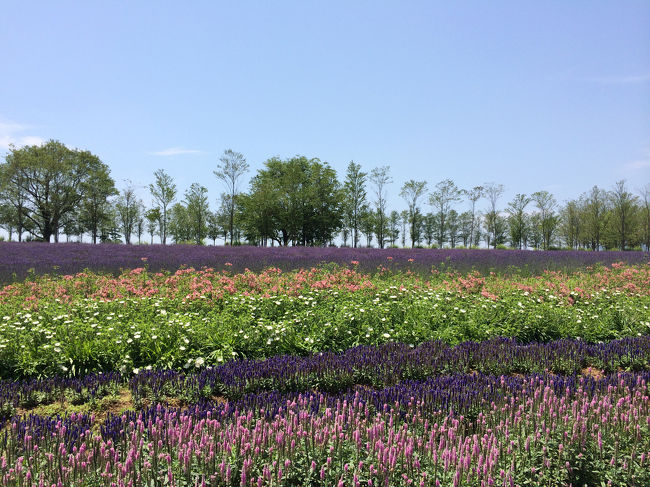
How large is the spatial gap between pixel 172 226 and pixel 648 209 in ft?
208

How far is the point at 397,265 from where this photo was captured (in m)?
14.9

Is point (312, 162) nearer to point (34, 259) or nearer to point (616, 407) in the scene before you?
point (34, 259)

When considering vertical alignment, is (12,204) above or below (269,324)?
above

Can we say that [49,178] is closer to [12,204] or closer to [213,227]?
[12,204]

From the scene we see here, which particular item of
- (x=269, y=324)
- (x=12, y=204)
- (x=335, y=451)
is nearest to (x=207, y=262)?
(x=269, y=324)

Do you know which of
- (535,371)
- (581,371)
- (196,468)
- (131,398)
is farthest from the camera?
(581,371)

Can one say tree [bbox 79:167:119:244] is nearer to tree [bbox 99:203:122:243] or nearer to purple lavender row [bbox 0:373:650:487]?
tree [bbox 99:203:122:243]

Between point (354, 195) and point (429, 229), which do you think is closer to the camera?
point (354, 195)

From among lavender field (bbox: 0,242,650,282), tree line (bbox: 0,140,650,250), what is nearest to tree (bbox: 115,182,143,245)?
tree line (bbox: 0,140,650,250)

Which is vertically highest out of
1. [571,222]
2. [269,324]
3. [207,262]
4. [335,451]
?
[571,222]

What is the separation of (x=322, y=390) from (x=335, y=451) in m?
1.71

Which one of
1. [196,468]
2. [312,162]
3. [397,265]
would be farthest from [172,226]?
[196,468]

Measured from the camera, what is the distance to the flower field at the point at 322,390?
2727 mm

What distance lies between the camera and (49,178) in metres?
43.2
